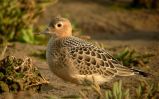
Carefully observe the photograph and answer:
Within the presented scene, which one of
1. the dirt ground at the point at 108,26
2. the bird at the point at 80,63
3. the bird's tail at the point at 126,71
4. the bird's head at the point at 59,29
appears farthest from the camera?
the dirt ground at the point at 108,26

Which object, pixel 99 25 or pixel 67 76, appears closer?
pixel 67 76

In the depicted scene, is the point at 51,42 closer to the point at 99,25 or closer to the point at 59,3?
the point at 99,25

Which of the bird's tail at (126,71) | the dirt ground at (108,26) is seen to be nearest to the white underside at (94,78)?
the bird's tail at (126,71)

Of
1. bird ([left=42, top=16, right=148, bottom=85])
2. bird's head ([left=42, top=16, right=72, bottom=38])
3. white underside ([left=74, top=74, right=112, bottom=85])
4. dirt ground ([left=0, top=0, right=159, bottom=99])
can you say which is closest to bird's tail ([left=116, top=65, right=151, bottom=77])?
bird ([left=42, top=16, right=148, bottom=85])

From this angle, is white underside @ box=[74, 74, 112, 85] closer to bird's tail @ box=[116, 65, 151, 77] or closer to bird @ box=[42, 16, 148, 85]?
bird @ box=[42, 16, 148, 85]

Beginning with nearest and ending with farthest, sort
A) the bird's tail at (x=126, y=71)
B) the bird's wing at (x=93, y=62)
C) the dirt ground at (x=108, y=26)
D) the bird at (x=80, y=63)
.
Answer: the bird at (x=80, y=63) < the bird's wing at (x=93, y=62) < the bird's tail at (x=126, y=71) < the dirt ground at (x=108, y=26)

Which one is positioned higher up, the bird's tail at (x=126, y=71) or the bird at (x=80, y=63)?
the bird at (x=80, y=63)

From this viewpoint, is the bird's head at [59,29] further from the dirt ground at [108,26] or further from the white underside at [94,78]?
the dirt ground at [108,26]

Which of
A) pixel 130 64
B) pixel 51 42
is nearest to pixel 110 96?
pixel 51 42
